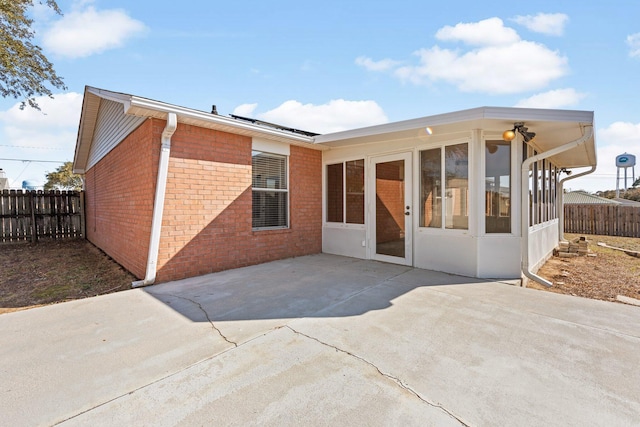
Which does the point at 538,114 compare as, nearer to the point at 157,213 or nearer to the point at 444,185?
the point at 444,185

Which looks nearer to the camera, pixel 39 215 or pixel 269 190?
pixel 269 190

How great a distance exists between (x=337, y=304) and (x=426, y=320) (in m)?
1.05

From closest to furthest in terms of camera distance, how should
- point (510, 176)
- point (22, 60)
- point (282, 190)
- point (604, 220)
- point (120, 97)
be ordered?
1. point (120, 97)
2. point (510, 176)
3. point (282, 190)
4. point (22, 60)
5. point (604, 220)

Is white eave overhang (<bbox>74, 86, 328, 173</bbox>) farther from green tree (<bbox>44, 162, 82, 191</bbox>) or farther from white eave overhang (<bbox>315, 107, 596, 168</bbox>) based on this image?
green tree (<bbox>44, 162, 82, 191</bbox>)

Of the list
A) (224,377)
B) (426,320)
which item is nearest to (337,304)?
(426,320)

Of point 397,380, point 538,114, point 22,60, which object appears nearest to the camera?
point 397,380

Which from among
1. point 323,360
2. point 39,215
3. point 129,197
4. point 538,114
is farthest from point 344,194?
point 39,215

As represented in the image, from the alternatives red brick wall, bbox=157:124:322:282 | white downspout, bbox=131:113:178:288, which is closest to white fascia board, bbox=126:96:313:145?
white downspout, bbox=131:113:178:288

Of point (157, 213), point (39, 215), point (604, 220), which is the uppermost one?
point (157, 213)

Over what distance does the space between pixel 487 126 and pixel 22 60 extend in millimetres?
11655

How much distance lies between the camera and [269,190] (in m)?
6.28

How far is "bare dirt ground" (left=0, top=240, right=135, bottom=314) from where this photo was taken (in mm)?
4379

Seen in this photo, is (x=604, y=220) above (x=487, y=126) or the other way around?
the other way around

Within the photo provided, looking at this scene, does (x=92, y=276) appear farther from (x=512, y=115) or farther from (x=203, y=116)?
(x=512, y=115)
